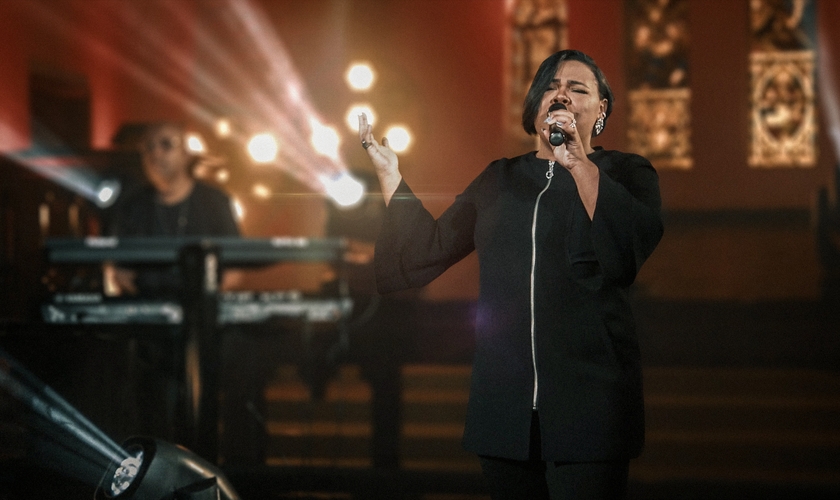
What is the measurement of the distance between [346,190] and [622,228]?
17.0 feet

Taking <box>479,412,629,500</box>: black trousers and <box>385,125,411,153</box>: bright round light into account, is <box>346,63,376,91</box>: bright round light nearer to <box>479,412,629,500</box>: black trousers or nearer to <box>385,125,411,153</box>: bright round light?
<box>385,125,411,153</box>: bright round light

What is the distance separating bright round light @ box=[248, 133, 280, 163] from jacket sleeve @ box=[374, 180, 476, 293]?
4.64m

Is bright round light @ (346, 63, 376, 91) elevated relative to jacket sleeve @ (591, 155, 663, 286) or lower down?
elevated

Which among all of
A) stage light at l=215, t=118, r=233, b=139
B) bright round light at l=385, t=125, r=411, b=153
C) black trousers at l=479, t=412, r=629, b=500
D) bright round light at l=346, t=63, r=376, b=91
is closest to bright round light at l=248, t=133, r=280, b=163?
bright round light at l=346, t=63, r=376, b=91

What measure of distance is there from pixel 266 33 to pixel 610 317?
30.8 feet

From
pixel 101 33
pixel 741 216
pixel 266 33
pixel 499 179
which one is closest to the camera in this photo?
pixel 499 179

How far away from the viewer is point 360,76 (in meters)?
5.63

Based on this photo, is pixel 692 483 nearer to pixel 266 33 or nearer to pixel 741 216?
pixel 741 216

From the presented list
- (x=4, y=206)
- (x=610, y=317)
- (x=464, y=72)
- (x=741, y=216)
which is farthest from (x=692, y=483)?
(x=464, y=72)

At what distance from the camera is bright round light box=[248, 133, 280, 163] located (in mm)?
6141

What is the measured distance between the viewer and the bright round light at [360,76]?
18.4ft

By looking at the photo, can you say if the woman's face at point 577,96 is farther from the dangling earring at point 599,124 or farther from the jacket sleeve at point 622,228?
the jacket sleeve at point 622,228

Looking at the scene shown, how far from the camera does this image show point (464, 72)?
32.3 feet

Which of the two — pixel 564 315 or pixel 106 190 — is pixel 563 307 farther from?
pixel 106 190
